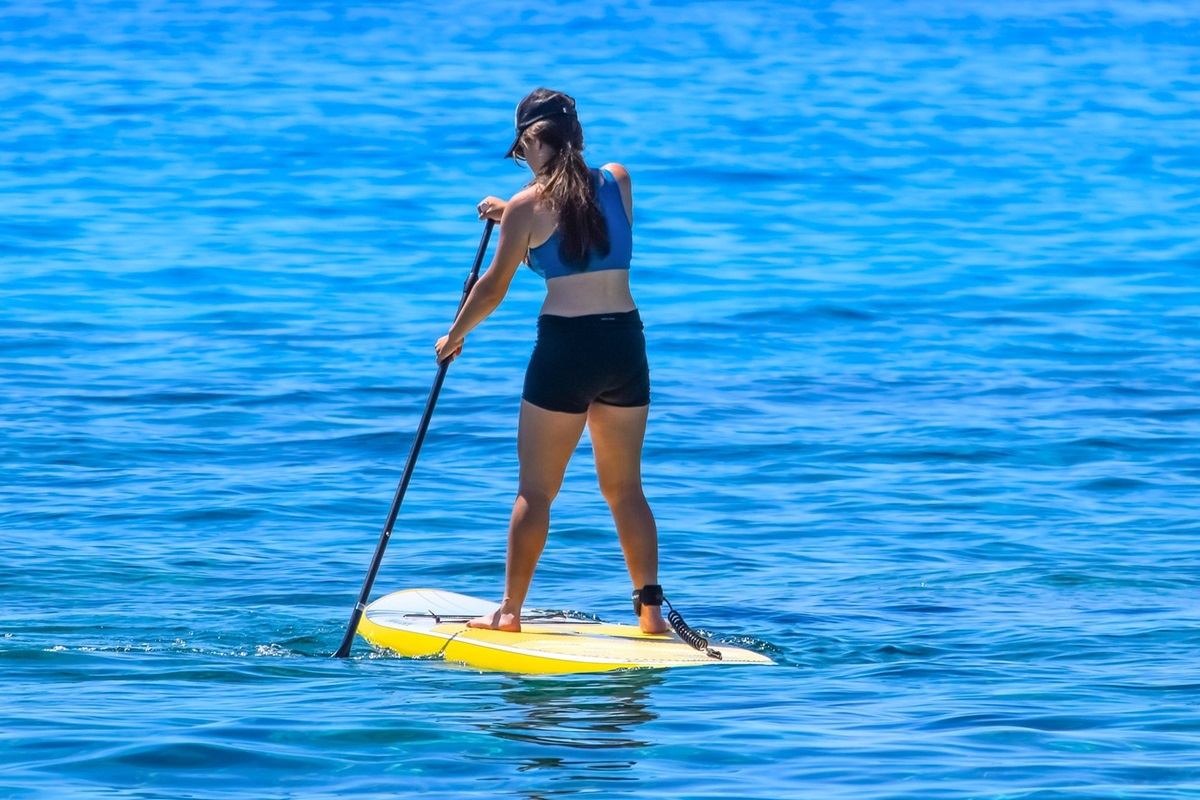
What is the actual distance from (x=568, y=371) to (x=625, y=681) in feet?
3.34

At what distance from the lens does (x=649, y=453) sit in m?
10.2

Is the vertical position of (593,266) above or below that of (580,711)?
above

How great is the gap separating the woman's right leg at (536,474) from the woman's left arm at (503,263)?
345 millimetres

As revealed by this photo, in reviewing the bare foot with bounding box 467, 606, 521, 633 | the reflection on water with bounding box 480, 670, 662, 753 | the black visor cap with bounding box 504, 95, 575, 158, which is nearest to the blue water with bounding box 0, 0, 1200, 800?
the reflection on water with bounding box 480, 670, 662, 753

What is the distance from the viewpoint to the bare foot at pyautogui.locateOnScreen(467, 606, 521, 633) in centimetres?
629

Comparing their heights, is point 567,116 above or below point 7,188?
above

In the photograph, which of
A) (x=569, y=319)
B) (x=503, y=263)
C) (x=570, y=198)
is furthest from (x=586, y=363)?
(x=570, y=198)

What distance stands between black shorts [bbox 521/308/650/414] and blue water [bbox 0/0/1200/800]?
0.93 meters

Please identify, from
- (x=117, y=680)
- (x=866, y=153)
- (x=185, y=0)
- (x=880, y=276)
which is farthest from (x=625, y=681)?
(x=185, y=0)

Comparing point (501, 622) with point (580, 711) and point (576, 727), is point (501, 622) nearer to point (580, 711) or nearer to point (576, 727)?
point (580, 711)

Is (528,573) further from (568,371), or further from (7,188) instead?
(7,188)

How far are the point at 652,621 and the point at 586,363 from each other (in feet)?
3.25

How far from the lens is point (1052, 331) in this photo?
46.2 ft

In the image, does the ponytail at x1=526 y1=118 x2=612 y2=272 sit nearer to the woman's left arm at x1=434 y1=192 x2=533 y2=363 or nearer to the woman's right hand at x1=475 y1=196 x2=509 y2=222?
the woman's left arm at x1=434 y1=192 x2=533 y2=363
